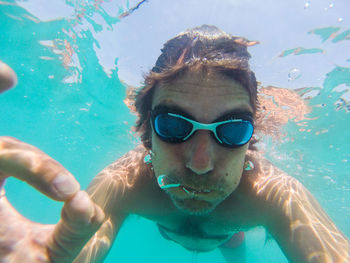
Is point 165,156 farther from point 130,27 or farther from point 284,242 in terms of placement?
point 130,27

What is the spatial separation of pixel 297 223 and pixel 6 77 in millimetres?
3581

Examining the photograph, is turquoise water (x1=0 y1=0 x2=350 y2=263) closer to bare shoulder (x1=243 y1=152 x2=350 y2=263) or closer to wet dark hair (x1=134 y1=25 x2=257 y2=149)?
wet dark hair (x1=134 y1=25 x2=257 y2=149)

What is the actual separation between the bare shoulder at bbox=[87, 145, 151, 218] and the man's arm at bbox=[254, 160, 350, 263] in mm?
2092

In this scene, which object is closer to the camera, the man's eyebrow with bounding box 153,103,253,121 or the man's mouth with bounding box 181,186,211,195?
the man's mouth with bounding box 181,186,211,195

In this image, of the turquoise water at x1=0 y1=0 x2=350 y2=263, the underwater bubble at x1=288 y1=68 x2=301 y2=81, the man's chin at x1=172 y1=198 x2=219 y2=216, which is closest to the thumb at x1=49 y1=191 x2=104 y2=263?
the man's chin at x1=172 y1=198 x2=219 y2=216

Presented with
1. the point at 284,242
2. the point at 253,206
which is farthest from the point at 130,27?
the point at 284,242

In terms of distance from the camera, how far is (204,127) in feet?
8.32

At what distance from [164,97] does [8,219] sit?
211 centimetres

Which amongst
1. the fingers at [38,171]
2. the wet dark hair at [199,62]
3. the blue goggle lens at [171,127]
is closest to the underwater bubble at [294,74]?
the wet dark hair at [199,62]

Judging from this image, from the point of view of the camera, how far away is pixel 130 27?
27.5ft

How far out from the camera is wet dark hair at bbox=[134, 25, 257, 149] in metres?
2.90

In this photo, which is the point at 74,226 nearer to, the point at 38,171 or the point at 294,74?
the point at 38,171

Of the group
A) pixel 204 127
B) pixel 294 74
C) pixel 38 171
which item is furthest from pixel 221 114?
pixel 294 74

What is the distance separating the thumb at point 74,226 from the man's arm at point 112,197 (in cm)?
125
